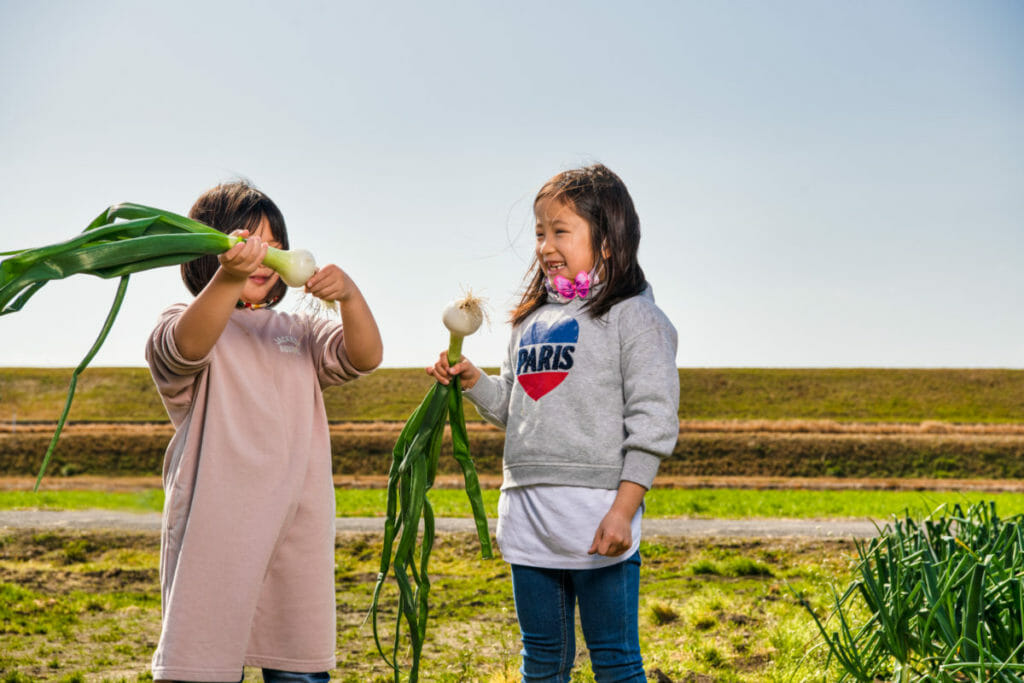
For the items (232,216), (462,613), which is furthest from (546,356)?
(462,613)

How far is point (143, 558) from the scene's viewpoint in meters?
7.45

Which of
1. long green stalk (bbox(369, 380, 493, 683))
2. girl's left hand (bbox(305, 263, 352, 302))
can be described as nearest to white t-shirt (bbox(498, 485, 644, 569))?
long green stalk (bbox(369, 380, 493, 683))

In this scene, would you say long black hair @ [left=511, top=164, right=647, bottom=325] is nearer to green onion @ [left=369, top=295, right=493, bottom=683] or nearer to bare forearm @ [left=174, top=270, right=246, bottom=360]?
green onion @ [left=369, top=295, right=493, bottom=683]

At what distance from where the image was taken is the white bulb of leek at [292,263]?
6.01ft

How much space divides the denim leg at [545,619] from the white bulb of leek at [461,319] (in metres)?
0.56

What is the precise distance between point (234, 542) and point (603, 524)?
810 mm

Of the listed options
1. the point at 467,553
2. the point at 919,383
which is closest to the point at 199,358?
the point at 467,553

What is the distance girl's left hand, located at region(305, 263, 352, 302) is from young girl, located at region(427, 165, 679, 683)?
34 centimetres

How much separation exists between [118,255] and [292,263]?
0.34 meters

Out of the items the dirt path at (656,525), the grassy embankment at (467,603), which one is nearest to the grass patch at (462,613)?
the grassy embankment at (467,603)

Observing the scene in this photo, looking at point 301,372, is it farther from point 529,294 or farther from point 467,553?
point 467,553

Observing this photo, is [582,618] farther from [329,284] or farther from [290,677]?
[329,284]

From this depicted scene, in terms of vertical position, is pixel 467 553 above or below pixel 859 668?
below

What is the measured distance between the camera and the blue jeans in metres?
1.93
